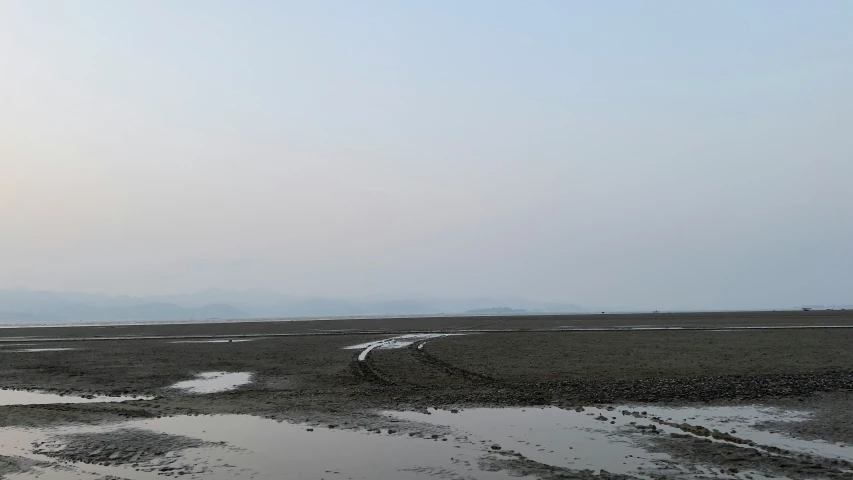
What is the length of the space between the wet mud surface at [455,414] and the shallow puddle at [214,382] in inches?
5.5

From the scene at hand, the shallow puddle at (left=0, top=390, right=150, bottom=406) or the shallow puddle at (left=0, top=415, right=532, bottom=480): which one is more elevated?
the shallow puddle at (left=0, top=415, right=532, bottom=480)

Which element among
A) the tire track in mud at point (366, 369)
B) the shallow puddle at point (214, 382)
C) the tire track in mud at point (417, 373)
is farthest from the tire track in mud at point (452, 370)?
the shallow puddle at point (214, 382)

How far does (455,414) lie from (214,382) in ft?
41.3

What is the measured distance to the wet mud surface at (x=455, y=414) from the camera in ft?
35.5

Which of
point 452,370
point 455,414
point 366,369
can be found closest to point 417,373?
point 452,370

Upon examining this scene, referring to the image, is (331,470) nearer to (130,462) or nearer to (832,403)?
(130,462)

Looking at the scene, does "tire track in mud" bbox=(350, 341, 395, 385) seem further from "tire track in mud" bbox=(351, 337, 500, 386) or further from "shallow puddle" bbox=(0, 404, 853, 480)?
"shallow puddle" bbox=(0, 404, 853, 480)

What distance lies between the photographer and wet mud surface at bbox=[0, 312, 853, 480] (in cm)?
1083

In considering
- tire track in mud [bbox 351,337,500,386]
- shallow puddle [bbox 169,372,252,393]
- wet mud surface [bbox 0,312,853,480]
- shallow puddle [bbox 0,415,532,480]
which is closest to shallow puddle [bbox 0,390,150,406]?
wet mud surface [bbox 0,312,853,480]

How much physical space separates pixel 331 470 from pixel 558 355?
75.8 feet

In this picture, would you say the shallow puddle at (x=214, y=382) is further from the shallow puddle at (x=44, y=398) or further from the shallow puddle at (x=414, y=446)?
the shallow puddle at (x=414, y=446)

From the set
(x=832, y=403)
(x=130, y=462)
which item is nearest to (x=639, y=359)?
(x=832, y=403)

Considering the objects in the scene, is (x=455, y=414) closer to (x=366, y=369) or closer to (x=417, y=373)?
(x=417, y=373)

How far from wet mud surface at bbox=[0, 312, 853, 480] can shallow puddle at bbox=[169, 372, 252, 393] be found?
0.45ft
